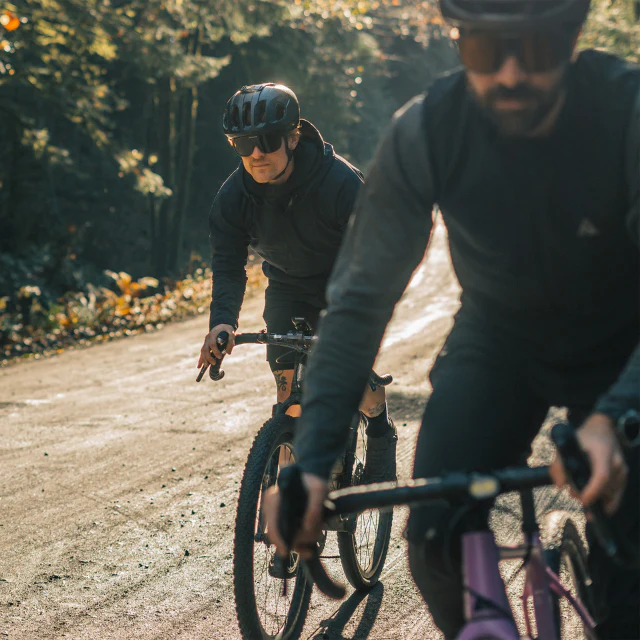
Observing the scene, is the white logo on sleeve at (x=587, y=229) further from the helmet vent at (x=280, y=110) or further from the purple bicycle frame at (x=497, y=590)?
the helmet vent at (x=280, y=110)

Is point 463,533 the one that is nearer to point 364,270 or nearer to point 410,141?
point 364,270

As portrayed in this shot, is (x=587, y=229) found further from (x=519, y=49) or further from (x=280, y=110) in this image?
(x=280, y=110)

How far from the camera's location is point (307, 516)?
6.43ft

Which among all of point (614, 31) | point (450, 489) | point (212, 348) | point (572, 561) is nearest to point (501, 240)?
point (450, 489)

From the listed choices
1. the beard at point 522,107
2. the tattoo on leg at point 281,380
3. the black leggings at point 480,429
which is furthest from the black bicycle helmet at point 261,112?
the beard at point 522,107

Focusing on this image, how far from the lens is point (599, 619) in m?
2.38

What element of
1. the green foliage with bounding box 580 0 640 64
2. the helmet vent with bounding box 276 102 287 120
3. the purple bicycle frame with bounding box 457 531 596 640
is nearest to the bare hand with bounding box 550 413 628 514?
the purple bicycle frame with bounding box 457 531 596 640

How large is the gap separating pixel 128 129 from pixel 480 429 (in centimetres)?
2127

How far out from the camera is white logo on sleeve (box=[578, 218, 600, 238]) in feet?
7.25

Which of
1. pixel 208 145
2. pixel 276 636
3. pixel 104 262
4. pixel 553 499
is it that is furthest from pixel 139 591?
pixel 208 145

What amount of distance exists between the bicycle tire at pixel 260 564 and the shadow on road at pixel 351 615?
161 millimetres

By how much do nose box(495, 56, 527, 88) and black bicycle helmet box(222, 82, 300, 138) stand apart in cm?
263

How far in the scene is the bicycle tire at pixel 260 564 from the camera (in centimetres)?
366

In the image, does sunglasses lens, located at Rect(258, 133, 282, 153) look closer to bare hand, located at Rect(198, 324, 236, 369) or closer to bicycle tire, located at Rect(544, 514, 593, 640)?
bare hand, located at Rect(198, 324, 236, 369)
